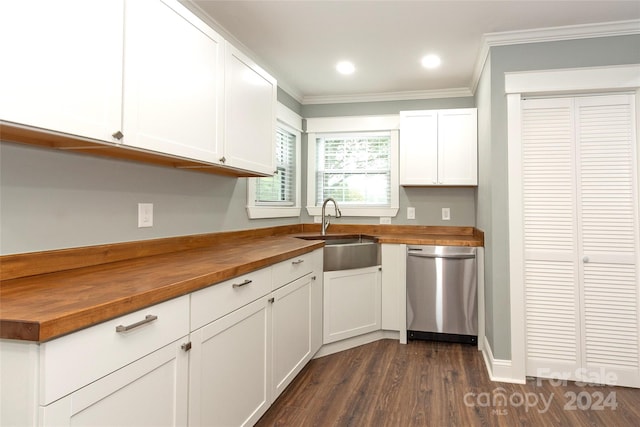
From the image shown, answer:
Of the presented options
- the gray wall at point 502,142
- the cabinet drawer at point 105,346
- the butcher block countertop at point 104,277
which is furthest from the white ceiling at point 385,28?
the cabinet drawer at point 105,346

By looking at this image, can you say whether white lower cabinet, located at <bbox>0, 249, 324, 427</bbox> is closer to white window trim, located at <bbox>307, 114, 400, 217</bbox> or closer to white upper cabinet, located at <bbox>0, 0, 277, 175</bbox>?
white upper cabinet, located at <bbox>0, 0, 277, 175</bbox>

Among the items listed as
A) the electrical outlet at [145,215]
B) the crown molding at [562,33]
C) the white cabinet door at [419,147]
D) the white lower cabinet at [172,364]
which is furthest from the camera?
the white cabinet door at [419,147]

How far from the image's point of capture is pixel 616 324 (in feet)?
8.34

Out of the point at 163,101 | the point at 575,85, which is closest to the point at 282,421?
the point at 163,101

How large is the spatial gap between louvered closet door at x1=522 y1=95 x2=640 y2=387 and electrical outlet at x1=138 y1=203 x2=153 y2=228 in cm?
245

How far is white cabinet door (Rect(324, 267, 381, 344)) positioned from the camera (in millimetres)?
3045

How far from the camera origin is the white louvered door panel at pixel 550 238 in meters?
2.60

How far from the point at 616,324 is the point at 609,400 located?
1.65 ft

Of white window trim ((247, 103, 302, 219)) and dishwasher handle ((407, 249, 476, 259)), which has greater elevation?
white window trim ((247, 103, 302, 219))

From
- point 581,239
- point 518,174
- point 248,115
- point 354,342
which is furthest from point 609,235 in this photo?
point 248,115

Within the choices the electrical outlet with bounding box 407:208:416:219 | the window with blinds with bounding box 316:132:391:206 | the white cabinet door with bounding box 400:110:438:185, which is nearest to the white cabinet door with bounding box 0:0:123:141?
the white cabinet door with bounding box 400:110:438:185

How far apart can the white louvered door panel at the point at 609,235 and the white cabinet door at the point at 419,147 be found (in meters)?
1.23

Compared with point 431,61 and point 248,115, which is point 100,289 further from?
point 431,61

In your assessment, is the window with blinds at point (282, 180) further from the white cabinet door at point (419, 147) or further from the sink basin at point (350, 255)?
the white cabinet door at point (419, 147)
